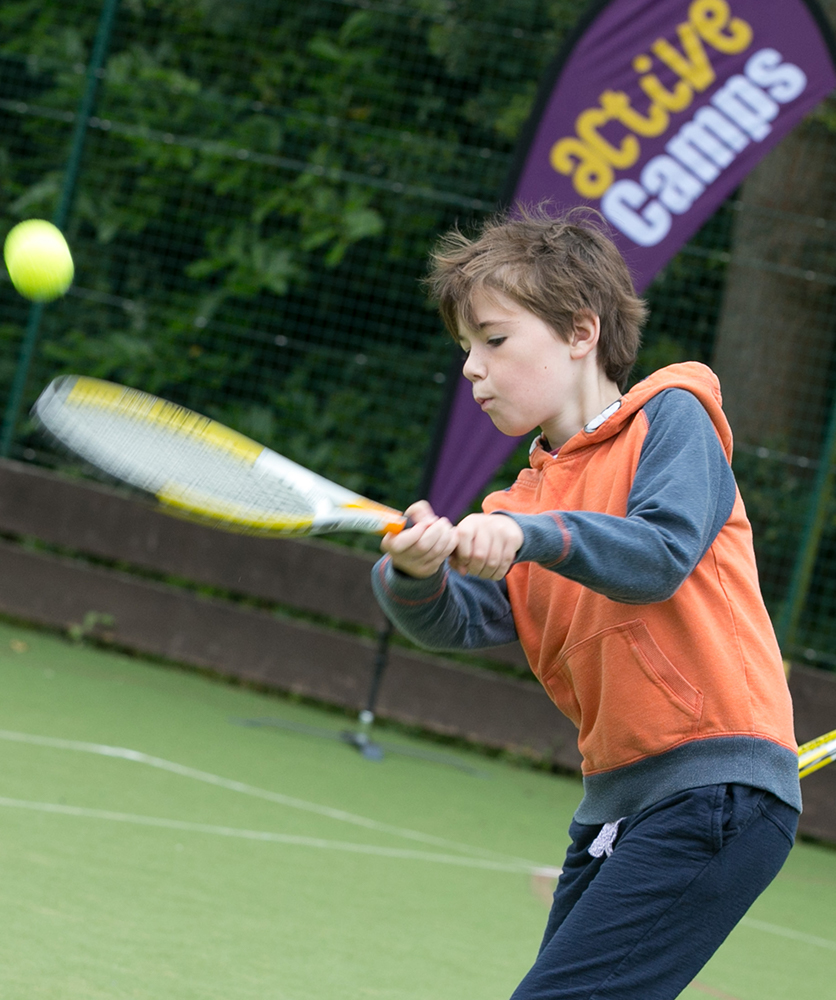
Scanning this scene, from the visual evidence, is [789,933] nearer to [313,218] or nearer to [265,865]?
[265,865]

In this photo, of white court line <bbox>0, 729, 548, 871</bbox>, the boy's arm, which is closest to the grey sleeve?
the boy's arm

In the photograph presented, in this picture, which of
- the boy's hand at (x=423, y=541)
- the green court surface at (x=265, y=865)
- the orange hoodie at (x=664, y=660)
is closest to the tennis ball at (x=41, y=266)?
the green court surface at (x=265, y=865)

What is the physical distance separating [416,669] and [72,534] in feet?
5.31

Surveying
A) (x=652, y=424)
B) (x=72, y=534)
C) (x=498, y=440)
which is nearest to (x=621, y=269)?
(x=652, y=424)

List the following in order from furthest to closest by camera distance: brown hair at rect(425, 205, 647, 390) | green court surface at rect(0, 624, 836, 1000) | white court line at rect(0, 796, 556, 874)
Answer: white court line at rect(0, 796, 556, 874)
green court surface at rect(0, 624, 836, 1000)
brown hair at rect(425, 205, 647, 390)

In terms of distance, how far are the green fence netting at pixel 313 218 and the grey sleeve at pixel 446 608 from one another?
4003mm

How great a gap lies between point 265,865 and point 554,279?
216cm

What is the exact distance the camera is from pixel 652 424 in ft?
6.18

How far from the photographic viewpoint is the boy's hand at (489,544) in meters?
1.65

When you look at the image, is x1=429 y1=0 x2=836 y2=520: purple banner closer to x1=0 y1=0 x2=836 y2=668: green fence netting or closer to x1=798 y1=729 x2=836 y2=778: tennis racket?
x1=0 y1=0 x2=836 y2=668: green fence netting

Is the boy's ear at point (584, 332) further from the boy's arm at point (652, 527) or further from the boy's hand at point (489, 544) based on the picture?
the boy's hand at point (489, 544)

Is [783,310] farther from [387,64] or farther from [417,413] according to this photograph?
[387,64]

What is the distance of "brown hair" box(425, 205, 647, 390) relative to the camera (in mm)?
1999

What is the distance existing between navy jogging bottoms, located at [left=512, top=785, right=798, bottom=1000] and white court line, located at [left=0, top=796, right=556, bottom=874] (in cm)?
218
